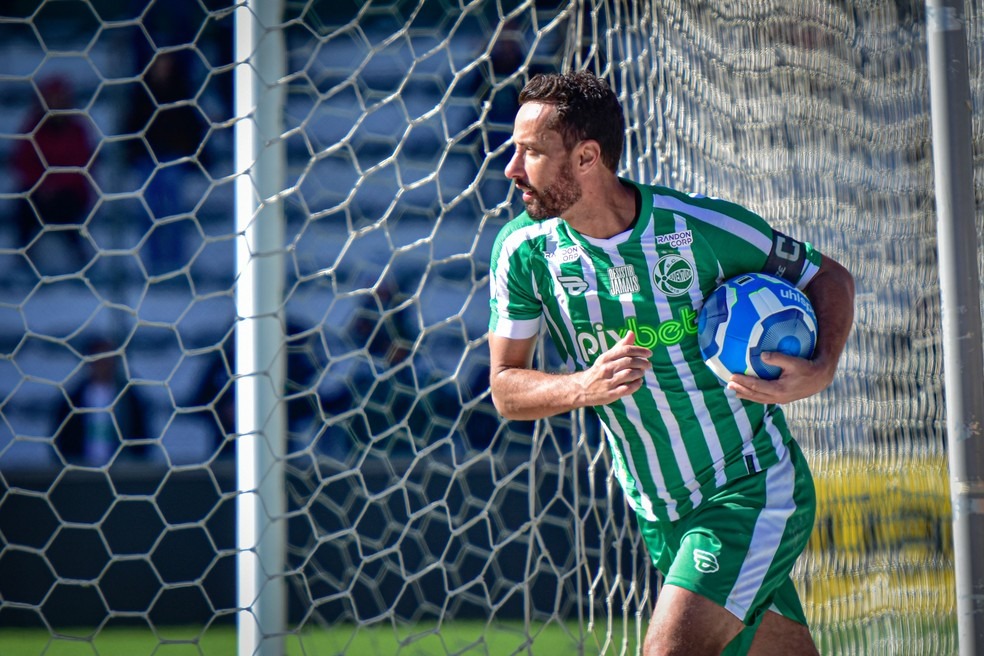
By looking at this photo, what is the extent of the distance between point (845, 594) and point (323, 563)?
244 centimetres

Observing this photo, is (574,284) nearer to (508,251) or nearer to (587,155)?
(508,251)

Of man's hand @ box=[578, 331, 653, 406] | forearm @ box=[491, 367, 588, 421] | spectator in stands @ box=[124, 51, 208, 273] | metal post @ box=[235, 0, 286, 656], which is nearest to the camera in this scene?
man's hand @ box=[578, 331, 653, 406]

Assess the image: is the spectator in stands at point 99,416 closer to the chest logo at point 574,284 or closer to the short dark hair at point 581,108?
the chest logo at point 574,284

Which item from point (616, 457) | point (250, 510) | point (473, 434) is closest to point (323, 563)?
point (473, 434)

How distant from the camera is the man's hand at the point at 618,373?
7.06 feet

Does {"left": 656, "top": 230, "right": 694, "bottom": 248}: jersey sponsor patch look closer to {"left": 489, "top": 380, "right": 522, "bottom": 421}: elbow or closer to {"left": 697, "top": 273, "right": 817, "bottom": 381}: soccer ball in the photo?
{"left": 697, "top": 273, "right": 817, "bottom": 381}: soccer ball

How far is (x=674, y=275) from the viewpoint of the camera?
8.19 ft

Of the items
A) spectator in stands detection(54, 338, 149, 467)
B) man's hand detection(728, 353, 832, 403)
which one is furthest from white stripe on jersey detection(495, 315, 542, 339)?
spectator in stands detection(54, 338, 149, 467)

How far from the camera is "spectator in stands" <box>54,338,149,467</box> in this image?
544cm

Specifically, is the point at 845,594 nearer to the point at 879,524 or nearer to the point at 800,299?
the point at 879,524

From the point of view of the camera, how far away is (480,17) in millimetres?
5434

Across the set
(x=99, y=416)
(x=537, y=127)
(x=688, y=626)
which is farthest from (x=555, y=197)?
(x=99, y=416)

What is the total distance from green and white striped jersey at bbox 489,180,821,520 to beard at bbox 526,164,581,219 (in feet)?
0.43

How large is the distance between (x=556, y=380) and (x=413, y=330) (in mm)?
3086
